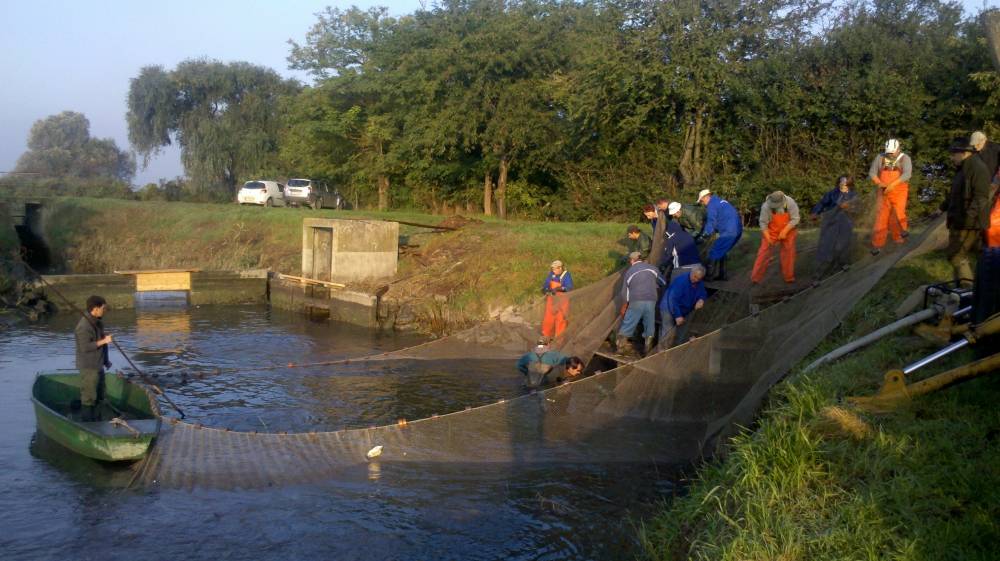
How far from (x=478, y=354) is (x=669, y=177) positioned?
1230cm

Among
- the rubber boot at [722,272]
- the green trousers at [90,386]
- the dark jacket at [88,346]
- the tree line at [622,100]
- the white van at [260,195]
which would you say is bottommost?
the green trousers at [90,386]

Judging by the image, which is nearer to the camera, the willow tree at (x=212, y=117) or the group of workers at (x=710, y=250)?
the group of workers at (x=710, y=250)

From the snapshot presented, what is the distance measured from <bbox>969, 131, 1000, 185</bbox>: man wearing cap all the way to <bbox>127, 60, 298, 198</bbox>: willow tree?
45253 mm

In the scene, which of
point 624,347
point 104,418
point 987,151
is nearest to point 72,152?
point 104,418

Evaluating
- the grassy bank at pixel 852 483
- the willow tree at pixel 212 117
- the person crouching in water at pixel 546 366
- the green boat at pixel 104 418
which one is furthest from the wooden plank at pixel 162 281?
the willow tree at pixel 212 117

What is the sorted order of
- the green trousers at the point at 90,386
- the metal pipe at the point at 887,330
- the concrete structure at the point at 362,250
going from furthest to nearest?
the concrete structure at the point at 362,250 → the green trousers at the point at 90,386 → the metal pipe at the point at 887,330

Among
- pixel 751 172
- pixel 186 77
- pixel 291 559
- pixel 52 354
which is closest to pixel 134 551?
pixel 291 559

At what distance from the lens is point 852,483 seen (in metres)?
5.73

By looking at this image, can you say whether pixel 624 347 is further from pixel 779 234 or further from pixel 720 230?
pixel 779 234

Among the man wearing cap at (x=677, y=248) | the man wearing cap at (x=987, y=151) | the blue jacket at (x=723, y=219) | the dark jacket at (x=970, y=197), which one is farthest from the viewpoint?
the blue jacket at (x=723, y=219)

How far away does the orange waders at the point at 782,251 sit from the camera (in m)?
11.6

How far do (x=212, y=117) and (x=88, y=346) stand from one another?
44.3m

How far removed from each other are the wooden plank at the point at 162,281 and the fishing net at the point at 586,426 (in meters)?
14.9

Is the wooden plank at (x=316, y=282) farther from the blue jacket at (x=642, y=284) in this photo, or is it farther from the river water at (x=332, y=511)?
the blue jacket at (x=642, y=284)
